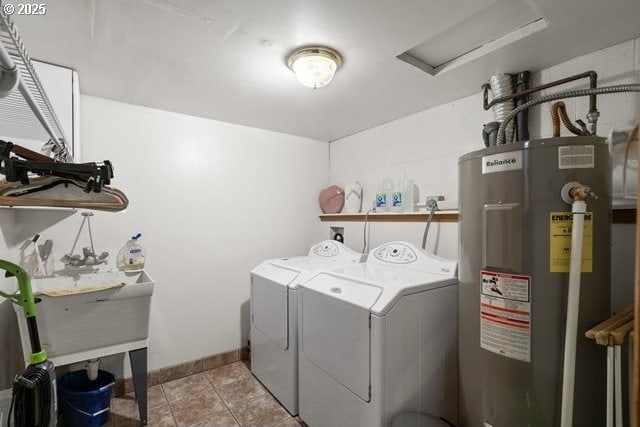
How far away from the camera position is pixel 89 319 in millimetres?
1626

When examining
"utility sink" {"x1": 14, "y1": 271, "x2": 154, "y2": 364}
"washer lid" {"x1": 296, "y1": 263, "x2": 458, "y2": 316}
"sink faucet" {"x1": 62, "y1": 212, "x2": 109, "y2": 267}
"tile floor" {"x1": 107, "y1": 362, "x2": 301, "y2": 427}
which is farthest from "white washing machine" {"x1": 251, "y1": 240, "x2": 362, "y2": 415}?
"sink faucet" {"x1": 62, "y1": 212, "x2": 109, "y2": 267}

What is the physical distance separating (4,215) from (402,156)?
2687mm

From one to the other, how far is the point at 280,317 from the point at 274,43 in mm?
1677

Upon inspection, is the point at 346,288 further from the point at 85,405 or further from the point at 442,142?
the point at 85,405

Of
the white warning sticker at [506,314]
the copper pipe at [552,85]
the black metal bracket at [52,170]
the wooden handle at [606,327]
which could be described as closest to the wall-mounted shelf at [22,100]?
the black metal bracket at [52,170]

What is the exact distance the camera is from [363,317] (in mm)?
1444

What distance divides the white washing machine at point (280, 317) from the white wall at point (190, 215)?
1.37 ft

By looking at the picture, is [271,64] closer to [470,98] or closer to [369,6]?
[369,6]

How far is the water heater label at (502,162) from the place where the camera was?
1155 mm

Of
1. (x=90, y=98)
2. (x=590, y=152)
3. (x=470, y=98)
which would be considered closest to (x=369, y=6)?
(x=590, y=152)

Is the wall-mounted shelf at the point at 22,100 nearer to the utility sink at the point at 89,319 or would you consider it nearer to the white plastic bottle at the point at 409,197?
the utility sink at the point at 89,319

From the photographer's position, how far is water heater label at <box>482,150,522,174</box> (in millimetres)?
1155

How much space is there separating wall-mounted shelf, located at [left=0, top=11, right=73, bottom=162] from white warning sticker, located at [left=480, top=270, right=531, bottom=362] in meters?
1.61

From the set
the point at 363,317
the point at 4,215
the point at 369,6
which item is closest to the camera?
the point at 369,6
